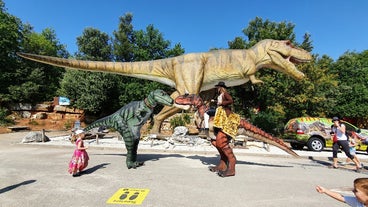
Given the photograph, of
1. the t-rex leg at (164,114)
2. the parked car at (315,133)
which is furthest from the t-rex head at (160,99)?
the parked car at (315,133)

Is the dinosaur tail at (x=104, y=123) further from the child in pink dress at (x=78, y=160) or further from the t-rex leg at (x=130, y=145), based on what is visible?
the child in pink dress at (x=78, y=160)

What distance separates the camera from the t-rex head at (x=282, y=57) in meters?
8.83

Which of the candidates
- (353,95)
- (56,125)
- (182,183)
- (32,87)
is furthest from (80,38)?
(353,95)

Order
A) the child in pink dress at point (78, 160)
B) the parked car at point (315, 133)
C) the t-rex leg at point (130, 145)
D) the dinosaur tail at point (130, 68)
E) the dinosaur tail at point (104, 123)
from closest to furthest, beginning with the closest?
the child in pink dress at point (78, 160) → the t-rex leg at point (130, 145) → the dinosaur tail at point (104, 123) → the dinosaur tail at point (130, 68) → the parked car at point (315, 133)

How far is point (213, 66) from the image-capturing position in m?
8.98

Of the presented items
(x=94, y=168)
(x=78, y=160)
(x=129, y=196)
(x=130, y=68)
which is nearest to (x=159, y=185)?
(x=129, y=196)

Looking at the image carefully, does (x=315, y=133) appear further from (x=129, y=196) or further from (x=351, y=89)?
(x=351, y=89)

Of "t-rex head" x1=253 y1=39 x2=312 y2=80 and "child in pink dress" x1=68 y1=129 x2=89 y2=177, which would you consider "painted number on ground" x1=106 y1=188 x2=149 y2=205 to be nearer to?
"child in pink dress" x1=68 y1=129 x2=89 y2=177

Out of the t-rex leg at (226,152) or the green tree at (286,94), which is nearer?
the t-rex leg at (226,152)

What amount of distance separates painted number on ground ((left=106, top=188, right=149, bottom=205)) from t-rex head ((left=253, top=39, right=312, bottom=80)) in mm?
6756

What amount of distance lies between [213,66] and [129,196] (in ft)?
20.2

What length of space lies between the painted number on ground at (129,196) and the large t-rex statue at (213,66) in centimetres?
501

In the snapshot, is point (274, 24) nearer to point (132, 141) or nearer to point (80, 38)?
point (80, 38)

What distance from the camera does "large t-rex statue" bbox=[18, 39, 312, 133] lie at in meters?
8.81
